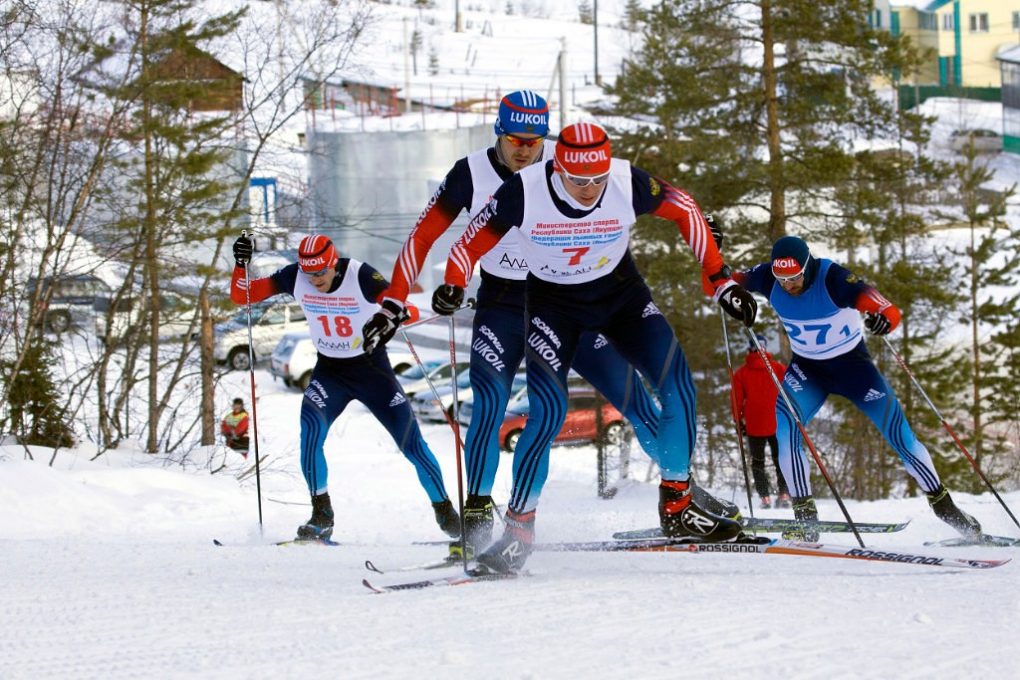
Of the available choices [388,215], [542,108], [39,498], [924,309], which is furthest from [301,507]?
[388,215]

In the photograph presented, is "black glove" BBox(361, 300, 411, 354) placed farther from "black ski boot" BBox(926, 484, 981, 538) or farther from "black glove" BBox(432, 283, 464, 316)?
"black ski boot" BBox(926, 484, 981, 538)

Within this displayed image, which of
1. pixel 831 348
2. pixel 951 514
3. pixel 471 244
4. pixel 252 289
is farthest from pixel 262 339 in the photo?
pixel 471 244

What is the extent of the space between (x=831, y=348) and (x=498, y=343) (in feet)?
10.1

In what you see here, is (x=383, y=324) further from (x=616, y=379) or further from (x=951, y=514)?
(x=951, y=514)

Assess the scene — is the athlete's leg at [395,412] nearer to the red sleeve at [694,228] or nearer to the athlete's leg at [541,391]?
the athlete's leg at [541,391]

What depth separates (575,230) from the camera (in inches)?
190

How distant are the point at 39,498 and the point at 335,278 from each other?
10.7 ft

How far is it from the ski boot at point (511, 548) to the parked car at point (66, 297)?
344 inches

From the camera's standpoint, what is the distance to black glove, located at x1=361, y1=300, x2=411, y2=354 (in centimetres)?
485

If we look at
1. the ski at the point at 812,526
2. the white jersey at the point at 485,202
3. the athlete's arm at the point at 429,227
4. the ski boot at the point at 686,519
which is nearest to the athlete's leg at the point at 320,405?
the ski at the point at 812,526

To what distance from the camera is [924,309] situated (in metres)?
22.1

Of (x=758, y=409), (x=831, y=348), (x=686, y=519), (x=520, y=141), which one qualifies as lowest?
(x=758, y=409)

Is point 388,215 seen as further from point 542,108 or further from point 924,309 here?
point 542,108

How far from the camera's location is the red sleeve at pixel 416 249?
5031 mm
